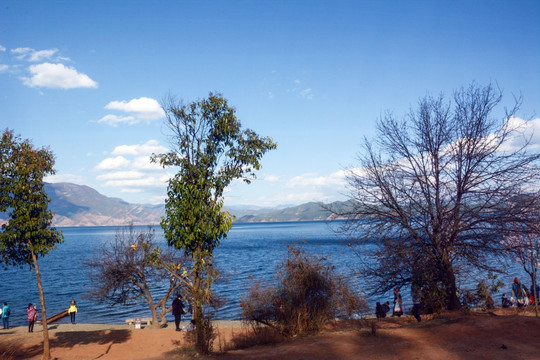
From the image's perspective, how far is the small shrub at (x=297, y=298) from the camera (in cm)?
1373

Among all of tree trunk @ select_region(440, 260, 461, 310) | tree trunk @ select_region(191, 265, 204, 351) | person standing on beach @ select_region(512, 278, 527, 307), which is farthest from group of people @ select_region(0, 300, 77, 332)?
person standing on beach @ select_region(512, 278, 527, 307)

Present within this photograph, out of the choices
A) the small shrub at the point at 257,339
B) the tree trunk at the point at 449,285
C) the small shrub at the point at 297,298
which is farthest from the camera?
the tree trunk at the point at 449,285

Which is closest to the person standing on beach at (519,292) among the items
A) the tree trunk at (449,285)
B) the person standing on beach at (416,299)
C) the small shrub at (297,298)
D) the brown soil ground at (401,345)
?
the brown soil ground at (401,345)

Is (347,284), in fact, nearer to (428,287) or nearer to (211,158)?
(428,287)

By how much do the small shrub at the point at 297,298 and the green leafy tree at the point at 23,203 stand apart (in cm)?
735

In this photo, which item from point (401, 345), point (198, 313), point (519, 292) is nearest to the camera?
point (401, 345)

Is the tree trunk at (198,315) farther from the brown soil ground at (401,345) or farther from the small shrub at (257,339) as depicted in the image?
the small shrub at (257,339)

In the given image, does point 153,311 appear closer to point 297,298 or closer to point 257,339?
point 257,339

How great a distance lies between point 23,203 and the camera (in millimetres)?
13094

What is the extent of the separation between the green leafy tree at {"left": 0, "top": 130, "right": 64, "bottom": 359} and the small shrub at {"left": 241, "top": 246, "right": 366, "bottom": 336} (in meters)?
7.35

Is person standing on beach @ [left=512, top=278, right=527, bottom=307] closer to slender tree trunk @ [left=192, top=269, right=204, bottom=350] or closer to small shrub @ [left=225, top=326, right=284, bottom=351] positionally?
small shrub @ [left=225, top=326, right=284, bottom=351]

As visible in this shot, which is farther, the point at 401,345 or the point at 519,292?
the point at 519,292

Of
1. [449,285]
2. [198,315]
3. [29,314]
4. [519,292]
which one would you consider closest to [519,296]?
[519,292]

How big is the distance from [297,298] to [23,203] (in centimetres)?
992
